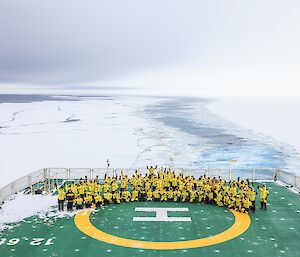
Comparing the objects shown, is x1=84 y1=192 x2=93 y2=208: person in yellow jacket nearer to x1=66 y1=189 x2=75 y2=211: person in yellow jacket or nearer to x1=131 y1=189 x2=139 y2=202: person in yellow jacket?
x1=66 y1=189 x2=75 y2=211: person in yellow jacket

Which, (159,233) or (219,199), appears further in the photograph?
(219,199)

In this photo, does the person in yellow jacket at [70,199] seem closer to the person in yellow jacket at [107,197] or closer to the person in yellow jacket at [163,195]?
the person in yellow jacket at [107,197]

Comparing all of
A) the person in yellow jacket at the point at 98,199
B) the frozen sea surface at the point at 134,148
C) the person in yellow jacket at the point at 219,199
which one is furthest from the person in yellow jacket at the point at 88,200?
the frozen sea surface at the point at 134,148

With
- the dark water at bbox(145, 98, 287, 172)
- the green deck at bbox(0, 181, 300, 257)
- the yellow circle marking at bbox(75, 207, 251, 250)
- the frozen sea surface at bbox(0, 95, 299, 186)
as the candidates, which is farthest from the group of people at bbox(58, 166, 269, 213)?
the dark water at bbox(145, 98, 287, 172)

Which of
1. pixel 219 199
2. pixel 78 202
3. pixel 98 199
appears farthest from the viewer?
pixel 219 199

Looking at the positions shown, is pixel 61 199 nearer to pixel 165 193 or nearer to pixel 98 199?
pixel 98 199

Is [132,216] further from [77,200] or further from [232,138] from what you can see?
[232,138]

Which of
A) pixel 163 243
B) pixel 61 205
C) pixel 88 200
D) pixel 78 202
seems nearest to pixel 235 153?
pixel 88 200
